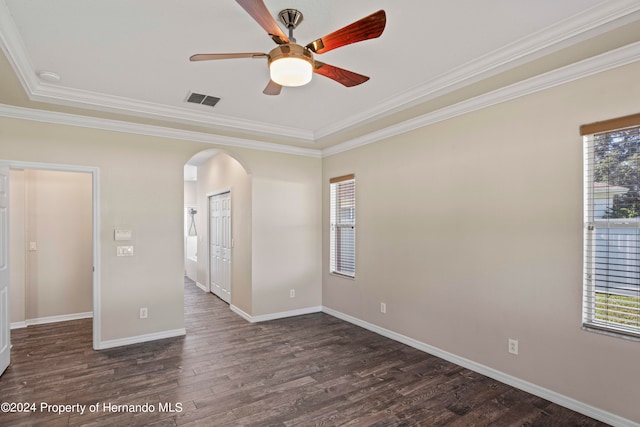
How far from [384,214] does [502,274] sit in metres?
1.63

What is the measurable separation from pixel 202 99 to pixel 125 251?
6.69 feet

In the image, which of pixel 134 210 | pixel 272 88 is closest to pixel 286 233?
pixel 134 210

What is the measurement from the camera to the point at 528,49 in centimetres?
246

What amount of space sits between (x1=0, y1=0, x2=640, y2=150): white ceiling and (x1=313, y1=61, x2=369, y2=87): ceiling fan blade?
0.34m

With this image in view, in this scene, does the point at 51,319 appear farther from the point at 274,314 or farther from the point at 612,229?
the point at 612,229

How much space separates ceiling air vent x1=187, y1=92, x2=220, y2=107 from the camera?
3.47 meters

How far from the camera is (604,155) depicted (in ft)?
8.27

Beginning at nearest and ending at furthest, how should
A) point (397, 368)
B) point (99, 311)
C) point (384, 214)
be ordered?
point (397, 368) → point (99, 311) → point (384, 214)

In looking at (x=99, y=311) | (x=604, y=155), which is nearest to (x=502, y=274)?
(x=604, y=155)

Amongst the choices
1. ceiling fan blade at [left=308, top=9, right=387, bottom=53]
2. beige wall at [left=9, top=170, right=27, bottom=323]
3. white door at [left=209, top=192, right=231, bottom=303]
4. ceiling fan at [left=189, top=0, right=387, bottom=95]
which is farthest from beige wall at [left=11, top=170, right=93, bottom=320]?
ceiling fan blade at [left=308, top=9, right=387, bottom=53]

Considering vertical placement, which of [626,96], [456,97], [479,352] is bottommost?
[479,352]

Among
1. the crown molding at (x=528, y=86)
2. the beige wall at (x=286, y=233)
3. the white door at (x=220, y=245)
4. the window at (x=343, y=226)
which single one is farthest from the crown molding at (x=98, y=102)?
the white door at (x=220, y=245)

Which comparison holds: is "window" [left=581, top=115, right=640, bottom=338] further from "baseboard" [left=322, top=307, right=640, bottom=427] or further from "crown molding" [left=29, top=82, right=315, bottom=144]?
"crown molding" [left=29, top=82, right=315, bottom=144]

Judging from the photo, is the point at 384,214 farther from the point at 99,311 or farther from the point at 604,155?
the point at 99,311
